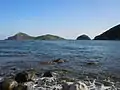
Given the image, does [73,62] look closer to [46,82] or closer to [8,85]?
[46,82]

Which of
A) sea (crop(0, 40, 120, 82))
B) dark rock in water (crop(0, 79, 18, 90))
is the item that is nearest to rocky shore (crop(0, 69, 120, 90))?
dark rock in water (crop(0, 79, 18, 90))

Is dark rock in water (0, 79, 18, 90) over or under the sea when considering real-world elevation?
over

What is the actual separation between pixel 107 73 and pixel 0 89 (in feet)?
37.5

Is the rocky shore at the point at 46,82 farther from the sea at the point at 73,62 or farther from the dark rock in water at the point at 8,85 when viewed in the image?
the sea at the point at 73,62

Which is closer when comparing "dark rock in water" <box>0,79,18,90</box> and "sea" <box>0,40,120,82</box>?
"dark rock in water" <box>0,79,18,90</box>

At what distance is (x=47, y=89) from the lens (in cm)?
1688

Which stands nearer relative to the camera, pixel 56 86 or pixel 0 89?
pixel 0 89

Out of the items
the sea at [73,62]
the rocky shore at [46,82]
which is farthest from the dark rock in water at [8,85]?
the sea at [73,62]

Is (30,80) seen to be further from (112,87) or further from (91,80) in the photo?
(112,87)

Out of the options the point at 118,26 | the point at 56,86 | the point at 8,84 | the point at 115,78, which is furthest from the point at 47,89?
the point at 118,26

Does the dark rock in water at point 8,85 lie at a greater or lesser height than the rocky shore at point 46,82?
greater

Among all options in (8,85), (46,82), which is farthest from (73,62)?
(8,85)

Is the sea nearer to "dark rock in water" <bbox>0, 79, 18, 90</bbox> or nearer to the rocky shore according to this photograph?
the rocky shore

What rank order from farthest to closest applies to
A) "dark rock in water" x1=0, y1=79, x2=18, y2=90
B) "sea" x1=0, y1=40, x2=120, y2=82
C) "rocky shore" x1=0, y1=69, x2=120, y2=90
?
1. "sea" x1=0, y1=40, x2=120, y2=82
2. "rocky shore" x1=0, y1=69, x2=120, y2=90
3. "dark rock in water" x1=0, y1=79, x2=18, y2=90
